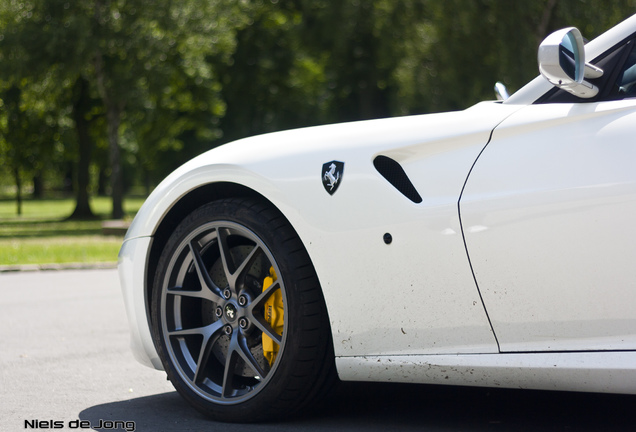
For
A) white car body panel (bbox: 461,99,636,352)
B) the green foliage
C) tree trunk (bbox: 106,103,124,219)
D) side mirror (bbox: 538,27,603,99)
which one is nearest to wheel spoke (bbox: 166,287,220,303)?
white car body panel (bbox: 461,99,636,352)

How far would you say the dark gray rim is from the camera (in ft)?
11.4

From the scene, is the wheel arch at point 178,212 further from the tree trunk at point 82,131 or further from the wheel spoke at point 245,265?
the tree trunk at point 82,131

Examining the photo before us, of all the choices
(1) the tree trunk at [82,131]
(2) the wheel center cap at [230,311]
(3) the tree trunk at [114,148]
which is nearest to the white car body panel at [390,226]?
(2) the wheel center cap at [230,311]

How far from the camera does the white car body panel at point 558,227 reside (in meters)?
2.75

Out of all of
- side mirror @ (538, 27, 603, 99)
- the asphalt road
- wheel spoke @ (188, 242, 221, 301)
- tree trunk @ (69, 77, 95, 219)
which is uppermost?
side mirror @ (538, 27, 603, 99)

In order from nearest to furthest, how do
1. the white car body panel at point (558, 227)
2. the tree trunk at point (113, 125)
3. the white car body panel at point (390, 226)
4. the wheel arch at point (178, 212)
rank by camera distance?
1. the white car body panel at point (558, 227)
2. the white car body panel at point (390, 226)
3. the wheel arch at point (178, 212)
4. the tree trunk at point (113, 125)

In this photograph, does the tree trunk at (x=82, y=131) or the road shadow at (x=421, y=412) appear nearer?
the road shadow at (x=421, y=412)

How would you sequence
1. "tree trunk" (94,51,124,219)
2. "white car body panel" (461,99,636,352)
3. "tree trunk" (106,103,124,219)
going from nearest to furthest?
"white car body panel" (461,99,636,352) < "tree trunk" (94,51,124,219) < "tree trunk" (106,103,124,219)

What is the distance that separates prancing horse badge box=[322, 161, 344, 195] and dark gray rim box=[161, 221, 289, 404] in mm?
360

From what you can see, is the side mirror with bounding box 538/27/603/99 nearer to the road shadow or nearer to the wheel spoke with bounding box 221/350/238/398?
the road shadow

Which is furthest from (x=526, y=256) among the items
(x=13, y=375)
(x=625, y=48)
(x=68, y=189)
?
(x=68, y=189)

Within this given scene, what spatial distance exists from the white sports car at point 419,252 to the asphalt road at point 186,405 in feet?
0.84

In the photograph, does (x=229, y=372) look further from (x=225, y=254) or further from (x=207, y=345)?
(x=225, y=254)

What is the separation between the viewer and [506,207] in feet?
9.53
